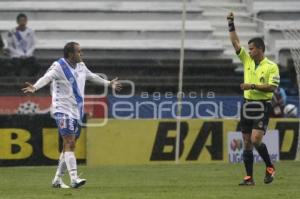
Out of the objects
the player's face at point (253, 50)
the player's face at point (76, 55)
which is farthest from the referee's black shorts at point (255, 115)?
the player's face at point (76, 55)

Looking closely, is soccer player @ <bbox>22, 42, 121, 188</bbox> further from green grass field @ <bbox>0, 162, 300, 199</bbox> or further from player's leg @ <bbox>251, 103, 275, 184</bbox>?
player's leg @ <bbox>251, 103, 275, 184</bbox>

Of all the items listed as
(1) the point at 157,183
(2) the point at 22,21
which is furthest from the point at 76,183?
(2) the point at 22,21

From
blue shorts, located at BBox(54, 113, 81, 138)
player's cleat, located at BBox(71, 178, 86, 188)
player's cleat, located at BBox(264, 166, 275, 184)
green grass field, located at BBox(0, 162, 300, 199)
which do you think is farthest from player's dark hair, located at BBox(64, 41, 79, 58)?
player's cleat, located at BBox(264, 166, 275, 184)

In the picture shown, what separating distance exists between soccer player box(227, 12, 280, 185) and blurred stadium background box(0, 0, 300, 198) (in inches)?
110

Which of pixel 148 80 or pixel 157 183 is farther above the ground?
pixel 148 80

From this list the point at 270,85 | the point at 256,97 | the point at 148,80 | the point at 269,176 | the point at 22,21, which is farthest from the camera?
the point at 148,80

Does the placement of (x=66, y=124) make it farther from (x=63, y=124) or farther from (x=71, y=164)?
(x=71, y=164)

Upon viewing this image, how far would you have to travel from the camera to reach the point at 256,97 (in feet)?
48.5

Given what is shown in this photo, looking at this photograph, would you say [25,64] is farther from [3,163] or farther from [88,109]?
[3,163]

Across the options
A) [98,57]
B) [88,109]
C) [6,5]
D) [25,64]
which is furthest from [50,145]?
[6,5]

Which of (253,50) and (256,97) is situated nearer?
(253,50)

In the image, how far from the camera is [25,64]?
2520 cm

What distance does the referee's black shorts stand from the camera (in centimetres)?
1462

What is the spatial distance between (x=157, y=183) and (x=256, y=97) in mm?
2079
